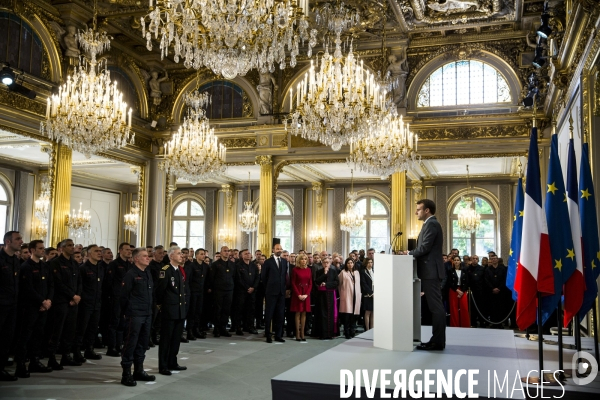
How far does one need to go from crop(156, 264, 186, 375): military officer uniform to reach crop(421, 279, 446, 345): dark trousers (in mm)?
2817

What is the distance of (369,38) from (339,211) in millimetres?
7780

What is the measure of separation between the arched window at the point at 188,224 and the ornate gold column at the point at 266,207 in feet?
24.7

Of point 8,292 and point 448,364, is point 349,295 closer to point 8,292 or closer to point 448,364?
point 448,364

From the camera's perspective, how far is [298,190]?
20.1 m

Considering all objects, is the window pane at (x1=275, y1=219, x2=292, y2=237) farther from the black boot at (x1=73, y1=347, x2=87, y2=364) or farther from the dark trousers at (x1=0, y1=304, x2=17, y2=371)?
the dark trousers at (x1=0, y1=304, x2=17, y2=371)

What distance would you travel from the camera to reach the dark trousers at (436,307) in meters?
5.29

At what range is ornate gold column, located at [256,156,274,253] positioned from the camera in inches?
532

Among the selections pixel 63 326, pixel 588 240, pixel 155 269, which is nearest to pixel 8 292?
pixel 63 326

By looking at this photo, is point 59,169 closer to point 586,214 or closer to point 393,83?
point 393,83

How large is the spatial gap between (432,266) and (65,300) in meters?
4.48

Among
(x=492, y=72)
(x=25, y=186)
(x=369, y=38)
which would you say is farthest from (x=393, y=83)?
(x=25, y=186)

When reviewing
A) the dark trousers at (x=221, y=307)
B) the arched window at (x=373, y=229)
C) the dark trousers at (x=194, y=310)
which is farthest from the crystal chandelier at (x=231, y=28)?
the arched window at (x=373, y=229)

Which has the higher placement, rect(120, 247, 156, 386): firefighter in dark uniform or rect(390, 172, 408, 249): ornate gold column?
rect(390, 172, 408, 249): ornate gold column

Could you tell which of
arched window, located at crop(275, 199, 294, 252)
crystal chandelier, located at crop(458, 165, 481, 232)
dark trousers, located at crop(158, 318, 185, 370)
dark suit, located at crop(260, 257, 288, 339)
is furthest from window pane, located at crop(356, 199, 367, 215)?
dark trousers, located at crop(158, 318, 185, 370)
